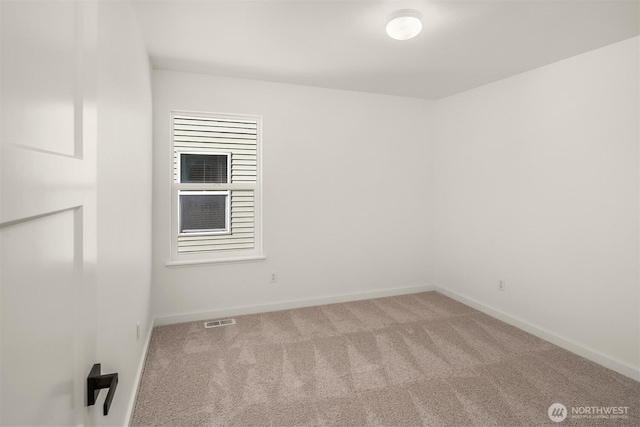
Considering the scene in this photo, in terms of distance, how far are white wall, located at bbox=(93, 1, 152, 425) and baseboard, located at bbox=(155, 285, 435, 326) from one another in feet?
2.79

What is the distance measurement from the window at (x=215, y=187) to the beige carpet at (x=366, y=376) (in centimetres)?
82

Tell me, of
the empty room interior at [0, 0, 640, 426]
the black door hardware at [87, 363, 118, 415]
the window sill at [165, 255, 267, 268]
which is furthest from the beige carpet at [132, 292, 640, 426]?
the black door hardware at [87, 363, 118, 415]

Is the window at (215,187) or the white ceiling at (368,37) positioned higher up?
the white ceiling at (368,37)

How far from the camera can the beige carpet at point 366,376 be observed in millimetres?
2039

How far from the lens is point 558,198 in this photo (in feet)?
9.72

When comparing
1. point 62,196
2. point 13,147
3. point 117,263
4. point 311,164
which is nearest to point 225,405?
point 117,263

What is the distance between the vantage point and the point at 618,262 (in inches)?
101

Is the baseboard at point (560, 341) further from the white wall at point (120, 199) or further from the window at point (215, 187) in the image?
the white wall at point (120, 199)

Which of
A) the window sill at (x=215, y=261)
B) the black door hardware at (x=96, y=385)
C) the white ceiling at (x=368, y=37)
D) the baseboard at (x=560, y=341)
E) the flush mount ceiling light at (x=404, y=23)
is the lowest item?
the baseboard at (x=560, y=341)

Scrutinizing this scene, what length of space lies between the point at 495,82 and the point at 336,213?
7.09 feet

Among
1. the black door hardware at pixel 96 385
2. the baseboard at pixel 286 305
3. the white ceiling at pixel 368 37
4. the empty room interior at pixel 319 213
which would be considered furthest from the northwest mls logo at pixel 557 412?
the white ceiling at pixel 368 37

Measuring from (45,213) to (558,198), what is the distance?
3.49m

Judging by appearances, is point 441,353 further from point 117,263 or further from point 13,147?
point 13,147

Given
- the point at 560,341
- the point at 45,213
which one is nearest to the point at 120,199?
the point at 45,213
